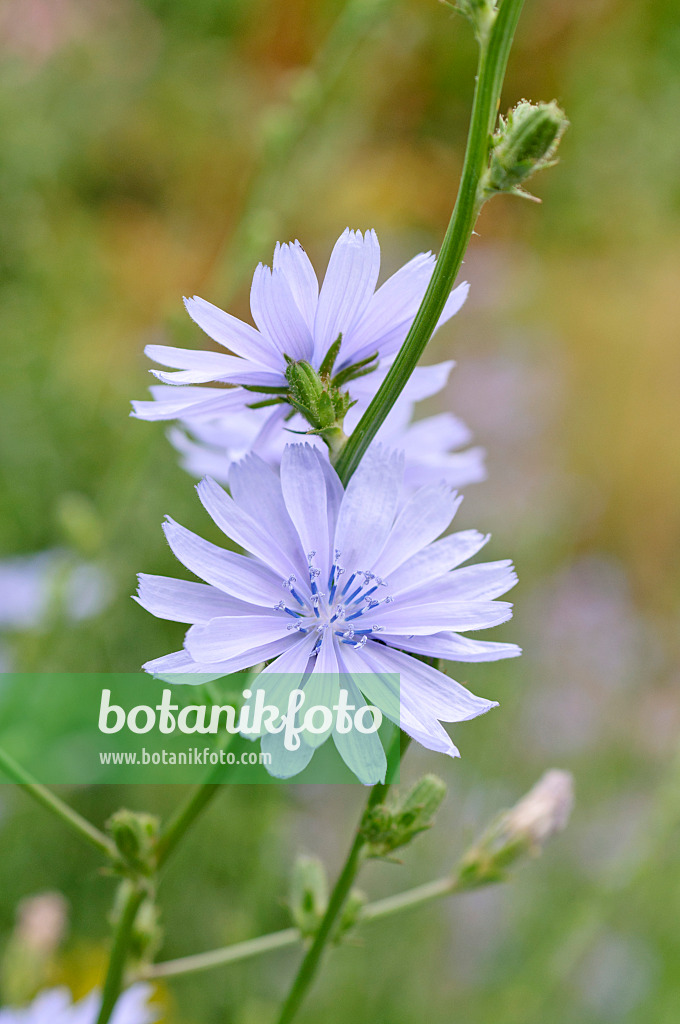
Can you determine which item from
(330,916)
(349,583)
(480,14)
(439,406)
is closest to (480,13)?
(480,14)

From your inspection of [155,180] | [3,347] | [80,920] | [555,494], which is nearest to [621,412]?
[555,494]

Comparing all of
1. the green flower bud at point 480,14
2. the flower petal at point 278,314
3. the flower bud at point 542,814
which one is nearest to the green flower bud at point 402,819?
the flower bud at point 542,814

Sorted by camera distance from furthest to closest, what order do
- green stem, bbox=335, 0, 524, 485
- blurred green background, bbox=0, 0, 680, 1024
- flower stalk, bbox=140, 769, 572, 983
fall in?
blurred green background, bbox=0, 0, 680, 1024 < flower stalk, bbox=140, 769, 572, 983 < green stem, bbox=335, 0, 524, 485

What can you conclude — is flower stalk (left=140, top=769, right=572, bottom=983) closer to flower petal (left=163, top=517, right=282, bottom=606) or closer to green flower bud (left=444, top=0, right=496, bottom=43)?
flower petal (left=163, top=517, right=282, bottom=606)

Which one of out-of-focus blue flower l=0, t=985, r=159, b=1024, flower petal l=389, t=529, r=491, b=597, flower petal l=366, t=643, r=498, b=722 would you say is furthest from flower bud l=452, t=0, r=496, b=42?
out-of-focus blue flower l=0, t=985, r=159, b=1024

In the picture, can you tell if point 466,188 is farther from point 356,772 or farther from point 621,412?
point 621,412

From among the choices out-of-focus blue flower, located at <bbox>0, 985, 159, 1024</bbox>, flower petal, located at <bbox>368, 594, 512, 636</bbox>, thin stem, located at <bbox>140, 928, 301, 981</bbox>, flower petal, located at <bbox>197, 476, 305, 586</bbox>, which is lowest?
out-of-focus blue flower, located at <bbox>0, 985, 159, 1024</bbox>
